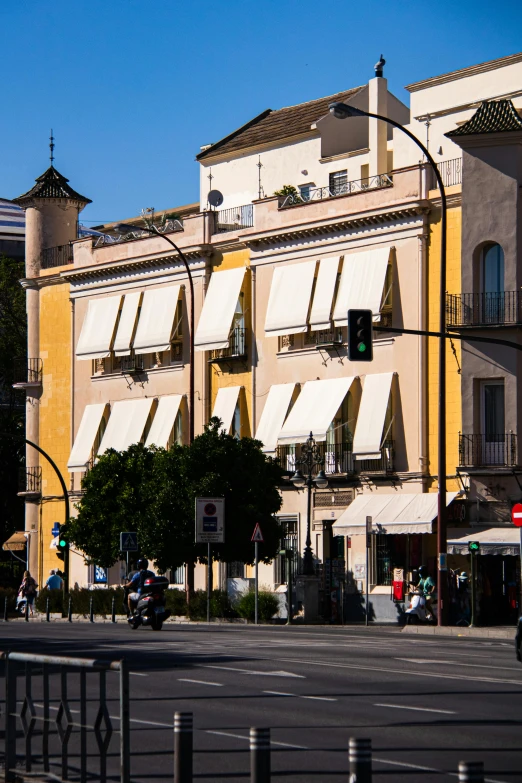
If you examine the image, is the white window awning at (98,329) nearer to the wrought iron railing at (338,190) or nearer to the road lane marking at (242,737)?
the wrought iron railing at (338,190)

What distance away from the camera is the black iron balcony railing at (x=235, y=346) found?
54969mm

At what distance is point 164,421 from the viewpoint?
5694cm

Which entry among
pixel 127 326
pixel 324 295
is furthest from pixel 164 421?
pixel 324 295

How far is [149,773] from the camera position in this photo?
1189 cm

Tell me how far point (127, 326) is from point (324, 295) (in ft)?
35.9

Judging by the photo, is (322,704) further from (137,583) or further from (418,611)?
(418,611)

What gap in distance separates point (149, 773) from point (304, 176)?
53376mm

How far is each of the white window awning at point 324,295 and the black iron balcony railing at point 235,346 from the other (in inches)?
158

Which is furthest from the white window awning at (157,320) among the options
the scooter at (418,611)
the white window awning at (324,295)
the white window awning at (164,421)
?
the scooter at (418,611)

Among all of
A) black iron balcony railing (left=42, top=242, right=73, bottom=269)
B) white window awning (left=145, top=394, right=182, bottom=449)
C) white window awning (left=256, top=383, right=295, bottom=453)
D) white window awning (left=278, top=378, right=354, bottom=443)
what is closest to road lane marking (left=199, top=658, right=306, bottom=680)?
white window awning (left=278, top=378, right=354, bottom=443)

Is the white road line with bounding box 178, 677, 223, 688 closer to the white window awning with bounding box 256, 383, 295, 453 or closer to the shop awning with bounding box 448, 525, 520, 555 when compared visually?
the shop awning with bounding box 448, 525, 520, 555

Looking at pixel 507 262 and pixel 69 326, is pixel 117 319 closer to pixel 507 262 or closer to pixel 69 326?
pixel 69 326

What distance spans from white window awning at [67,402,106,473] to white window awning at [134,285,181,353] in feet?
12.6

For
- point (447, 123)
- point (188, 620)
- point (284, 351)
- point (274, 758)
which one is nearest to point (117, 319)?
point (284, 351)
